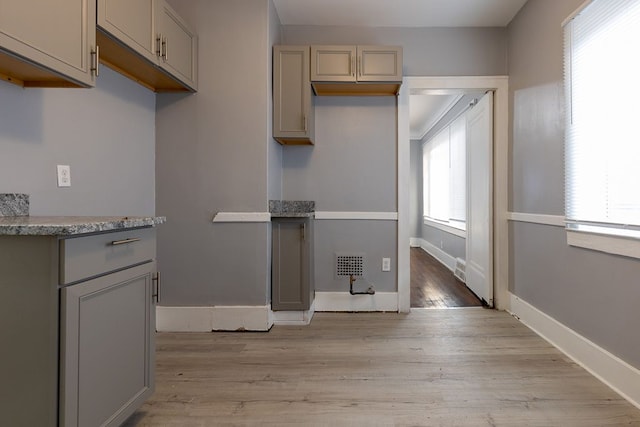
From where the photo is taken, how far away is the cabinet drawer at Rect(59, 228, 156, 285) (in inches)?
41.4

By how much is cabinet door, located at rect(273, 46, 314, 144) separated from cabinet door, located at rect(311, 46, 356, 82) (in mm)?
112

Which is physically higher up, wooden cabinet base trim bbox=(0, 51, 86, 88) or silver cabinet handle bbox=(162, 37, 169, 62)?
silver cabinet handle bbox=(162, 37, 169, 62)

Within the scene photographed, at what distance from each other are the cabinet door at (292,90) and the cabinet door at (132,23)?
37.2 inches

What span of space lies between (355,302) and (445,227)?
3063 mm

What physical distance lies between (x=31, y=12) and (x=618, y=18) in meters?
2.60

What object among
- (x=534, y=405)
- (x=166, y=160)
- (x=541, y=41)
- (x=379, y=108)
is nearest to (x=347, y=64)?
(x=379, y=108)

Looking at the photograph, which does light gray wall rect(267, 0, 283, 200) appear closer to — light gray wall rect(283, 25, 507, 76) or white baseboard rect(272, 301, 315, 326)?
light gray wall rect(283, 25, 507, 76)

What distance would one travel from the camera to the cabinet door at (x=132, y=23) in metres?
1.62

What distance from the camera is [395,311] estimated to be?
9.91 ft

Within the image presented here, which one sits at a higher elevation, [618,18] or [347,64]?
[347,64]

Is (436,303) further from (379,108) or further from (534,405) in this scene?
(379,108)

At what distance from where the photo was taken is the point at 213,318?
101 inches

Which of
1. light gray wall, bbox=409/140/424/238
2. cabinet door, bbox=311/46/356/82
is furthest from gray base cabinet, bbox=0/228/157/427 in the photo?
light gray wall, bbox=409/140/424/238

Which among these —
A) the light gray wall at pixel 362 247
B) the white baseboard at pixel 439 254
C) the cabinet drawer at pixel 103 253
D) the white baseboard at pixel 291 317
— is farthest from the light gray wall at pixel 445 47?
the white baseboard at pixel 439 254
